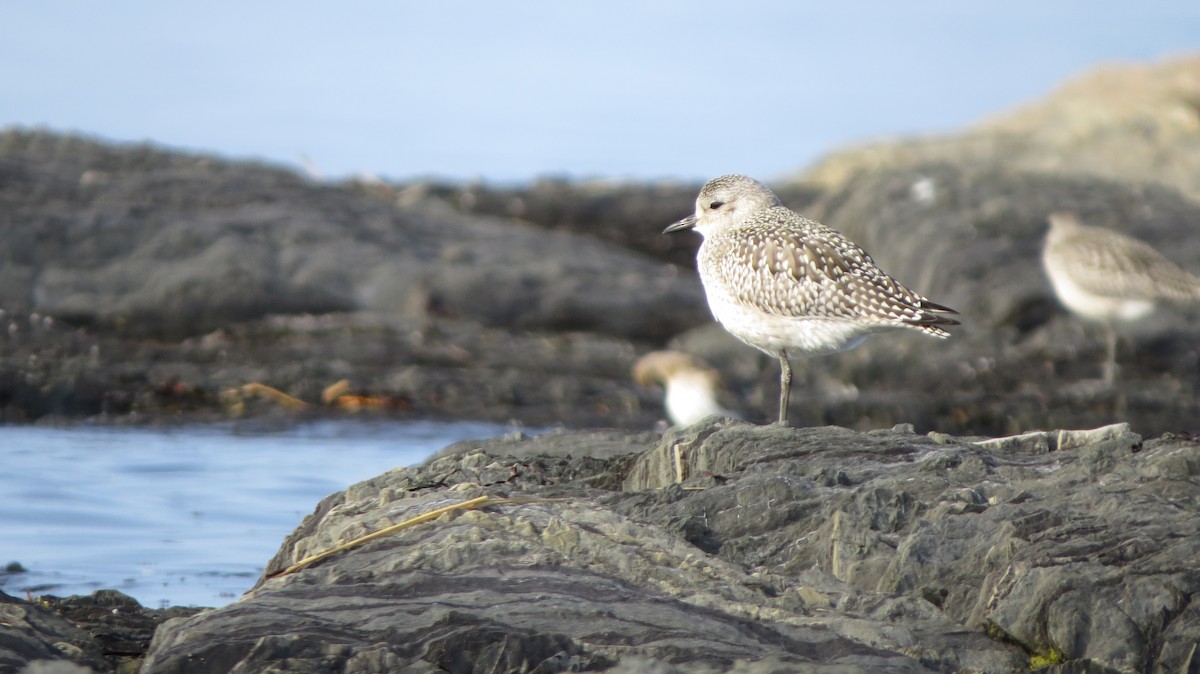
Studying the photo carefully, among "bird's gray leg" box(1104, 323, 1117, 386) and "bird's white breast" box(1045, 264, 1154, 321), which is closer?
"bird's white breast" box(1045, 264, 1154, 321)

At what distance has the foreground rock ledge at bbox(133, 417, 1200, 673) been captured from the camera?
3.58 m

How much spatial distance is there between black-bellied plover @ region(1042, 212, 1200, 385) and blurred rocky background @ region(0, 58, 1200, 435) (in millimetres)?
589

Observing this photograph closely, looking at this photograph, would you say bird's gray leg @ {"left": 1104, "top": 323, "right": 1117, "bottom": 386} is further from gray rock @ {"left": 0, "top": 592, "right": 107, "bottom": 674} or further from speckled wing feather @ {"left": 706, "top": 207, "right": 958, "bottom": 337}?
gray rock @ {"left": 0, "top": 592, "right": 107, "bottom": 674}

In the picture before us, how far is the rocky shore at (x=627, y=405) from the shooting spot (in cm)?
366

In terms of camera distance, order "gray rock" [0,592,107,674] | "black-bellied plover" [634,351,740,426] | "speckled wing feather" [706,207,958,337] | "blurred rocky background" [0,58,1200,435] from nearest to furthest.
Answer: "gray rock" [0,592,107,674]
"speckled wing feather" [706,207,958,337]
"black-bellied plover" [634,351,740,426]
"blurred rocky background" [0,58,1200,435]

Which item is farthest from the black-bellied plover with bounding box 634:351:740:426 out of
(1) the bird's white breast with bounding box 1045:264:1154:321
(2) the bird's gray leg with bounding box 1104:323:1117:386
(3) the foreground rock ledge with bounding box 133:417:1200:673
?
(3) the foreground rock ledge with bounding box 133:417:1200:673

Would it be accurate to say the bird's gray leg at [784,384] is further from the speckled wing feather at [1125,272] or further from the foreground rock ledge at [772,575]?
the speckled wing feather at [1125,272]

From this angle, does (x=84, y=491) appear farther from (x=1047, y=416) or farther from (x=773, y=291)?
(x=1047, y=416)

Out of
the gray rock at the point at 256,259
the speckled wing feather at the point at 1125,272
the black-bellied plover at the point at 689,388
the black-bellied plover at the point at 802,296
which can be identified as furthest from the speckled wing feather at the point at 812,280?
Answer: the gray rock at the point at 256,259

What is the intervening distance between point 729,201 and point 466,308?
656 centimetres

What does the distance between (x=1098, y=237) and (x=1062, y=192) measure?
290 centimetres

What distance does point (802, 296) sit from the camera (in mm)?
6871

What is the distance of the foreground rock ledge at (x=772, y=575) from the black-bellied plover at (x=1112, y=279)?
8401 millimetres

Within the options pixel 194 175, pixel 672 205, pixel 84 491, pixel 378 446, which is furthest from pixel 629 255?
pixel 84 491
